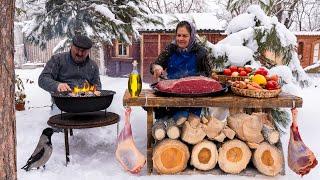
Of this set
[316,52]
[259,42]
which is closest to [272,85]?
[259,42]

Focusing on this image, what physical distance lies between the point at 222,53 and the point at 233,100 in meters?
2.56

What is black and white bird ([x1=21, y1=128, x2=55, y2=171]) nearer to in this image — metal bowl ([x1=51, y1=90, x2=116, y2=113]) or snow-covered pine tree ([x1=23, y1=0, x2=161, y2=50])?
metal bowl ([x1=51, y1=90, x2=116, y2=113])

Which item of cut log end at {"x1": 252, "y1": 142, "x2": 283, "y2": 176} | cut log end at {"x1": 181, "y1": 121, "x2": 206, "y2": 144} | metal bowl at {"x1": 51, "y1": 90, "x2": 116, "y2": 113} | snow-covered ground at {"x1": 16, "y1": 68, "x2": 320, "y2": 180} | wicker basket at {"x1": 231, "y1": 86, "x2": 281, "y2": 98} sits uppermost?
wicker basket at {"x1": 231, "y1": 86, "x2": 281, "y2": 98}

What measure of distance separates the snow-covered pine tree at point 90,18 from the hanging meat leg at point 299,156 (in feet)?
15.9

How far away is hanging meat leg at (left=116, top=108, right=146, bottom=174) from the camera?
3.77m

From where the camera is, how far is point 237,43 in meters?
6.36

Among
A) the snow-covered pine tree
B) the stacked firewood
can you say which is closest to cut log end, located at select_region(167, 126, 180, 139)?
the stacked firewood

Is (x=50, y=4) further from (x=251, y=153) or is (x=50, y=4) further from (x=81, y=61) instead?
(x=251, y=153)

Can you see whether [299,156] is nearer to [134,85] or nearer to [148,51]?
[134,85]

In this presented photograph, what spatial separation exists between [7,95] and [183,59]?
251 centimetres

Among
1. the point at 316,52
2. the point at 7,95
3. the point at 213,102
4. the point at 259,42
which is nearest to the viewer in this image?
the point at 7,95

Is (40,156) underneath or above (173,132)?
underneath

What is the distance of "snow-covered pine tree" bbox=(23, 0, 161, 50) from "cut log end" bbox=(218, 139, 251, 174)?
456 cm

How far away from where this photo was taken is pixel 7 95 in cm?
281
